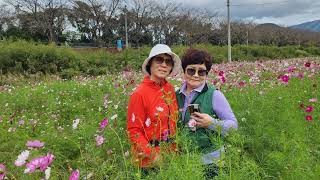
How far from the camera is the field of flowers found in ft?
6.15

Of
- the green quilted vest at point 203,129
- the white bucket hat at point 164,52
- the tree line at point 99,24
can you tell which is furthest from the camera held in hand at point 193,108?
the tree line at point 99,24

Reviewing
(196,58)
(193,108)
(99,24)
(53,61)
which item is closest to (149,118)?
(193,108)

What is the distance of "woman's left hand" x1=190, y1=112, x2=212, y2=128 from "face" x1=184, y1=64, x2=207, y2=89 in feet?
1.00

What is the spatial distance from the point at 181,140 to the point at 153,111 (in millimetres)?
396

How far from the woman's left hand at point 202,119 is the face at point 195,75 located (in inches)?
12.0

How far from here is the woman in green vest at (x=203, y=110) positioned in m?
2.25

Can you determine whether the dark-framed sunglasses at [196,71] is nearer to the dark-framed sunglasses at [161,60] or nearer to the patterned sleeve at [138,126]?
the dark-framed sunglasses at [161,60]

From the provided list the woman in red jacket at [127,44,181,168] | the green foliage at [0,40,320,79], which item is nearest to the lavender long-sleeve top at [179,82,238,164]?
the woman in red jacket at [127,44,181,168]

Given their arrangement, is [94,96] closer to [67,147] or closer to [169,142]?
[67,147]

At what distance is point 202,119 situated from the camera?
2.19m

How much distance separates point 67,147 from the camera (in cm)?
394

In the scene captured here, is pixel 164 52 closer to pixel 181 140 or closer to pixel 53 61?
pixel 181 140

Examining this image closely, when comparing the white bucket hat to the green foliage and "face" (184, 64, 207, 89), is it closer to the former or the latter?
"face" (184, 64, 207, 89)

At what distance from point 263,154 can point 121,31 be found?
39606 mm
